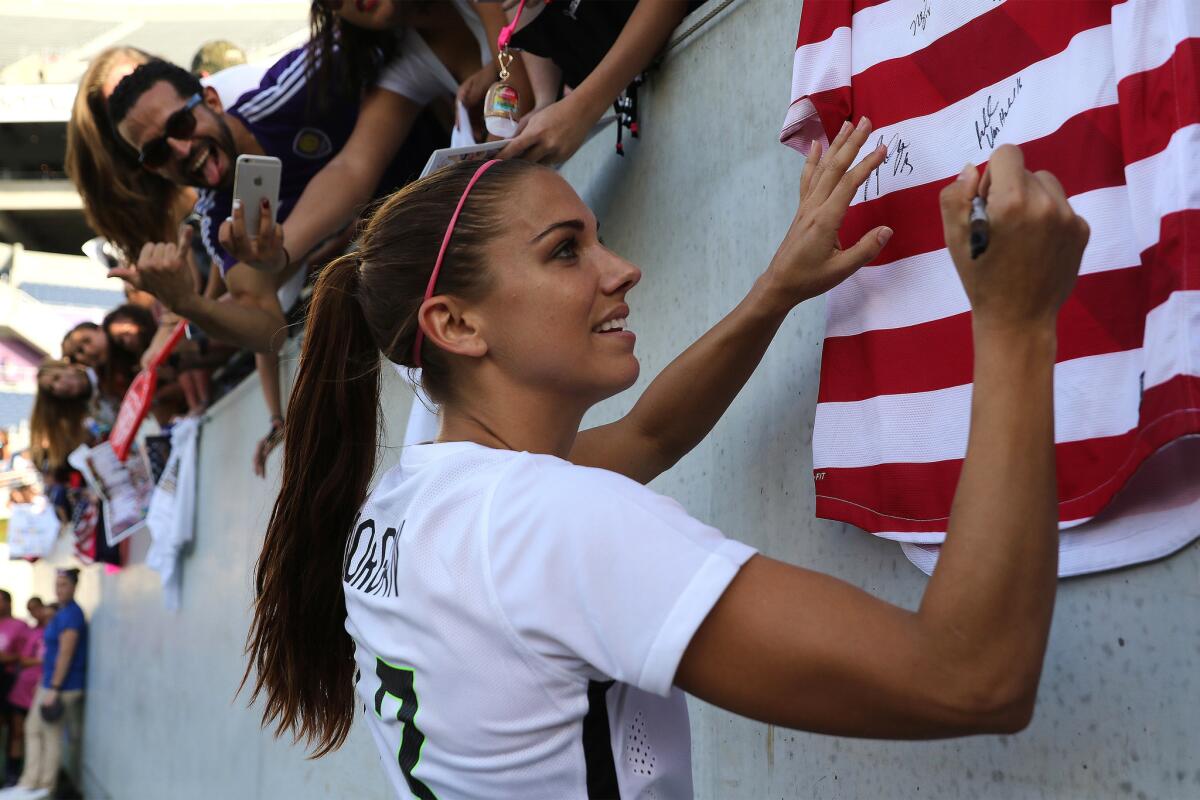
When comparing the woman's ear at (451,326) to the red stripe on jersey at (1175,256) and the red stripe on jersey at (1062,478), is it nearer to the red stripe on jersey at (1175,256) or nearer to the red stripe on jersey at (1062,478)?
the red stripe on jersey at (1062,478)

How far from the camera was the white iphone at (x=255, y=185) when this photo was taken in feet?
9.72

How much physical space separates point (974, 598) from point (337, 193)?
2532 millimetres

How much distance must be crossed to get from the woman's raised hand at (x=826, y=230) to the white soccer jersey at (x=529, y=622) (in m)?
0.58

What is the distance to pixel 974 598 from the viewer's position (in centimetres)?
101

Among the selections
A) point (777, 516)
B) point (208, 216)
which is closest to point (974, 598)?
point (777, 516)

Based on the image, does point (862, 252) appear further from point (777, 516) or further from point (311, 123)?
point (311, 123)

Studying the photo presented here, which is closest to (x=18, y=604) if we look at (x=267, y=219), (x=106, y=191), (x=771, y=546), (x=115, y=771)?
(x=115, y=771)

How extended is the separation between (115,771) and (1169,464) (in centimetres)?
982

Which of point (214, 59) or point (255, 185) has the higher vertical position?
point (214, 59)

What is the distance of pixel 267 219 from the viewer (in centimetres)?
302

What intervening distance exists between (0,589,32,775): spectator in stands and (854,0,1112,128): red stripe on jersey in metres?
11.7

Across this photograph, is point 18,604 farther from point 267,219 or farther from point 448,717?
point 448,717
